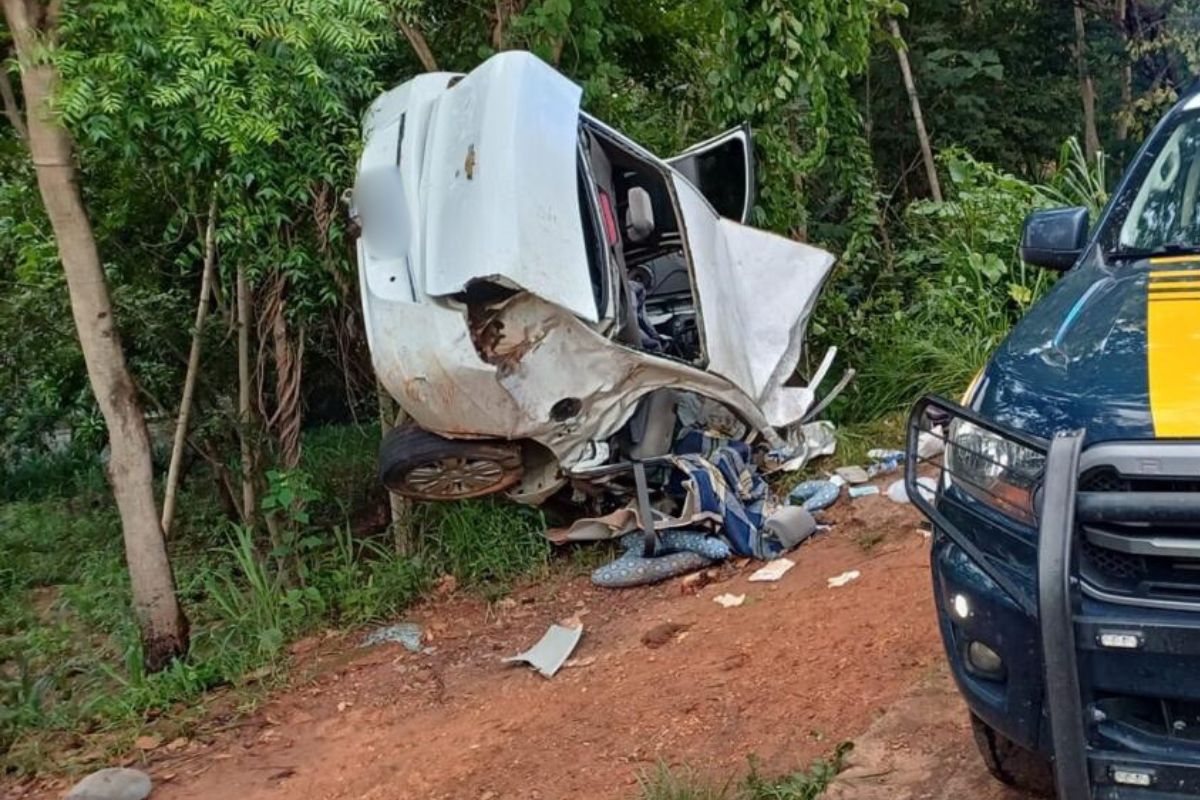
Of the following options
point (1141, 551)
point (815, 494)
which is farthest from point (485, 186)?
point (1141, 551)

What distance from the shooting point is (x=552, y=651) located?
15.9ft

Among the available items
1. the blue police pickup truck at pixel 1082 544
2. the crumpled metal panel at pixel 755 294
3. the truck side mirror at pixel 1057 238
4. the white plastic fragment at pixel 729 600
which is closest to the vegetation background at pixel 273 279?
the crumpled metal panel at pixel 755 294

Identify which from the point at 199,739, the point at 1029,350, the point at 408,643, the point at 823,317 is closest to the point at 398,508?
the point at 408,643

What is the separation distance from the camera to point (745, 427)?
243 inches

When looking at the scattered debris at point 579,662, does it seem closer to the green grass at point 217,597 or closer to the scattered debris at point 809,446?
the green grass at point 217,597

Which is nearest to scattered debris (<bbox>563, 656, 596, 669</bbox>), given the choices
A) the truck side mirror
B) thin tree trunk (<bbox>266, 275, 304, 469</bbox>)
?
thin tree trunk (<bbox>266, 275, 304, 469</bbox>)

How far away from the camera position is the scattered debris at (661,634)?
4.72m

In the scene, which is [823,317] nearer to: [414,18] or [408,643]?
[414,18]

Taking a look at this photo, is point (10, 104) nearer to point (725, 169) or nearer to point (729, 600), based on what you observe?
point (725, 169)

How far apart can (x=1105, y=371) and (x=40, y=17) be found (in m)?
4.44

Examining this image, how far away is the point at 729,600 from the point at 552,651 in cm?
85

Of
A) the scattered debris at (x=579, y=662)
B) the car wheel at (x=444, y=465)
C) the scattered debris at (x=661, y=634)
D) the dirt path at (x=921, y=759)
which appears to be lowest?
the scattered debris at (x=579, y=662)

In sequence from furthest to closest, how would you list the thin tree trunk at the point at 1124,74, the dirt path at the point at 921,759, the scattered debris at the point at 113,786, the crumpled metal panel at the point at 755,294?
the thin tree trunk at the point at 1124,74 < the crumpled metal panel at the point at 755,294 < the scattered debris at the point at 113,786 < the dirt path at the point at 921,759

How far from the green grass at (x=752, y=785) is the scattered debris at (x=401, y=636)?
216 centimetres
